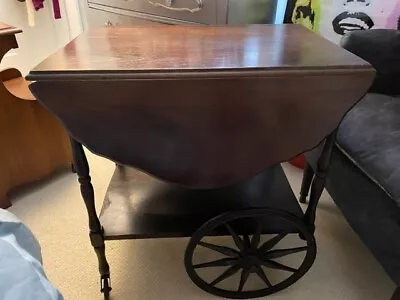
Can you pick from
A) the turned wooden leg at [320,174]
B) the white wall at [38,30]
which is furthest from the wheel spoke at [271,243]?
the white wall at [38,30]

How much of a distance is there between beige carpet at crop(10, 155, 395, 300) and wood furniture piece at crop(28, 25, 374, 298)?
0.13 metres

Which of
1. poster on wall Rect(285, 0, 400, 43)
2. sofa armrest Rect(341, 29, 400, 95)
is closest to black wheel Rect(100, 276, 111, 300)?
sofa armrest Rect(341, 29, 400, 95)

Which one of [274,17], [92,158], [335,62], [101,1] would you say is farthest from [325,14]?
[92,158]

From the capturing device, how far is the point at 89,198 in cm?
107

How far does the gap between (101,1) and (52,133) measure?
0.90 meters

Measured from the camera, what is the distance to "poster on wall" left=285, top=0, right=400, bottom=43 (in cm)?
165

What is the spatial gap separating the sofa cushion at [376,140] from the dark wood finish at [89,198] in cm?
80

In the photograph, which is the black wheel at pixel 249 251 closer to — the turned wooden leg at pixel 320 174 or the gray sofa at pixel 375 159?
the turned wooden leg at pixel 320 174

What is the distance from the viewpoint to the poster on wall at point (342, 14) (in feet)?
5.41

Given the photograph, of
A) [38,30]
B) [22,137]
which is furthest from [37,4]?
[22,137]

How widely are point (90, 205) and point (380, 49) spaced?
46.2 inches

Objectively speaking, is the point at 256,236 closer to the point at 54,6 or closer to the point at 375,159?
the point at 375,159

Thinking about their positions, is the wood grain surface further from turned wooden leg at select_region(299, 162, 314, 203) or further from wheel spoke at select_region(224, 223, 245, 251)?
turned wooden leg at select_region(299, 162, 314, 203)

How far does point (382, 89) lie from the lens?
57.2 inches
